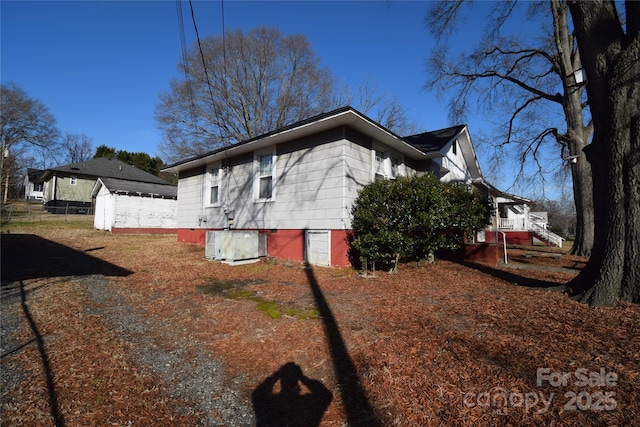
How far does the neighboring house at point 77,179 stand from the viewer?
30031 millimetres

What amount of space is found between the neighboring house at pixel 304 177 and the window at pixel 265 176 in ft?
0.11

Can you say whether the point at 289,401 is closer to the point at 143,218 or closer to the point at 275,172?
the point at 275,172

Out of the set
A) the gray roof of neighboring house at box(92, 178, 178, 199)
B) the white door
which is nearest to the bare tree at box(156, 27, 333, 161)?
the gray roof of neighboring house at box(92, 178, 178, 199)

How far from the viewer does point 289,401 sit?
2.54 metres

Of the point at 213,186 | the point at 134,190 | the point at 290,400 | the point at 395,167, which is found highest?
the point at 134,190

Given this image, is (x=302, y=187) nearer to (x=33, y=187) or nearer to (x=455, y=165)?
(x=455, y=165)

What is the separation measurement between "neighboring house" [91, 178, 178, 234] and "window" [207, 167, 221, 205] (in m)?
10.4

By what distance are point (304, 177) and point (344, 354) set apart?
6.55 m

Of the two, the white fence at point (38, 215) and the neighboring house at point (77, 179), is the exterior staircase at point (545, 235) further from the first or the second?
the neighboring house at point (77, 179)

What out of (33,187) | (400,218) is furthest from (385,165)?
(33,187)

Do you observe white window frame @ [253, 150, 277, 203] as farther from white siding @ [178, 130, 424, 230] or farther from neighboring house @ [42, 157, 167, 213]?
neighboring house @ [42, 157, 167, 213]

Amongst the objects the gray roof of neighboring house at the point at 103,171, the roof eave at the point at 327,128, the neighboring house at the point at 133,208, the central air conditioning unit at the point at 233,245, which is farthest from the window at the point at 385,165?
the gray roof of neighboring house at the point at 103,171

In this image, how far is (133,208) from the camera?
788 inches

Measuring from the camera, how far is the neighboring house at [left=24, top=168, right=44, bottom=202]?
38.8 metres
